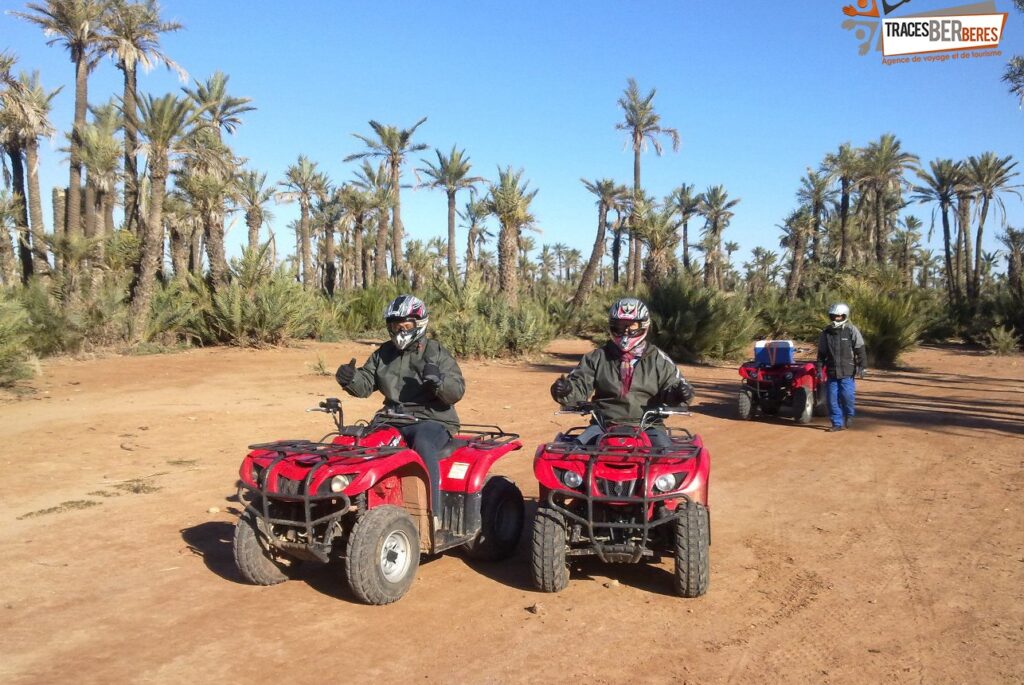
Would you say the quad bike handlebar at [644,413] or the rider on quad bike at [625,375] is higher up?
the rider on quad bike at [625,375]

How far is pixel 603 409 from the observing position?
20.2 feet

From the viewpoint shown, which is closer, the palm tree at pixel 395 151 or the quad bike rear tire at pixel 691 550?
the quad bike rear tire at pixel 691 550

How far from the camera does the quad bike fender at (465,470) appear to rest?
18.7ft

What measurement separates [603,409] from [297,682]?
2.93 metres

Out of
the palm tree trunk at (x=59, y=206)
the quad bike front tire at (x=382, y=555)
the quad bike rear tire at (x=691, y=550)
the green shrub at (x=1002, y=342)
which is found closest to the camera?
the quad bike front tire at (x=382, y=555)

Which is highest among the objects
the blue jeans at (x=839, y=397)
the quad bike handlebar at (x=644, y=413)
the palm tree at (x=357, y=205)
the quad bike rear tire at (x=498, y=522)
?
the palm tree at (x=357, y=205)

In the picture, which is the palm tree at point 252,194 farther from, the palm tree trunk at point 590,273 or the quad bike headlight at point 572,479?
the quad bike headlight at point 572,479

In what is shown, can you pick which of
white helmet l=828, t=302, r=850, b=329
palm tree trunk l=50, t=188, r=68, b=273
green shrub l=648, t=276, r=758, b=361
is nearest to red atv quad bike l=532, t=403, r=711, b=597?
white helmet l=828, t=302, r=850, b=329

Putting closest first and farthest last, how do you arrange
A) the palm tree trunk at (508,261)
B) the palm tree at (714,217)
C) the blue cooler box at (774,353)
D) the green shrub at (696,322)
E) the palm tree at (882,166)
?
the blue cooler box at (774,353)
the green shrub at (696,322)
the palm tree trunk at (508,261)
the palm tree at (882,166)
the palm tree at (714,217)

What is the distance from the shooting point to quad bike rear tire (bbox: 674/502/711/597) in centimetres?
509

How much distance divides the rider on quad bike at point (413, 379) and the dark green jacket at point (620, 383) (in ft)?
2.79

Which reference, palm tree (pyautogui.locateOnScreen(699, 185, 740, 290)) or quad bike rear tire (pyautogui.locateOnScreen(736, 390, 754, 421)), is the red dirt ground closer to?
quad bike rear tire (pyautogui.locateOnScreen(736, 390, 754, 421))

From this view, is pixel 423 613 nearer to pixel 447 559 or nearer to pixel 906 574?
pixel 447 559

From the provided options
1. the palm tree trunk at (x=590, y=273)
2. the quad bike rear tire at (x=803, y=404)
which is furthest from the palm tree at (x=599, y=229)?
the quad bike rear tire at (x=803, y=404)
